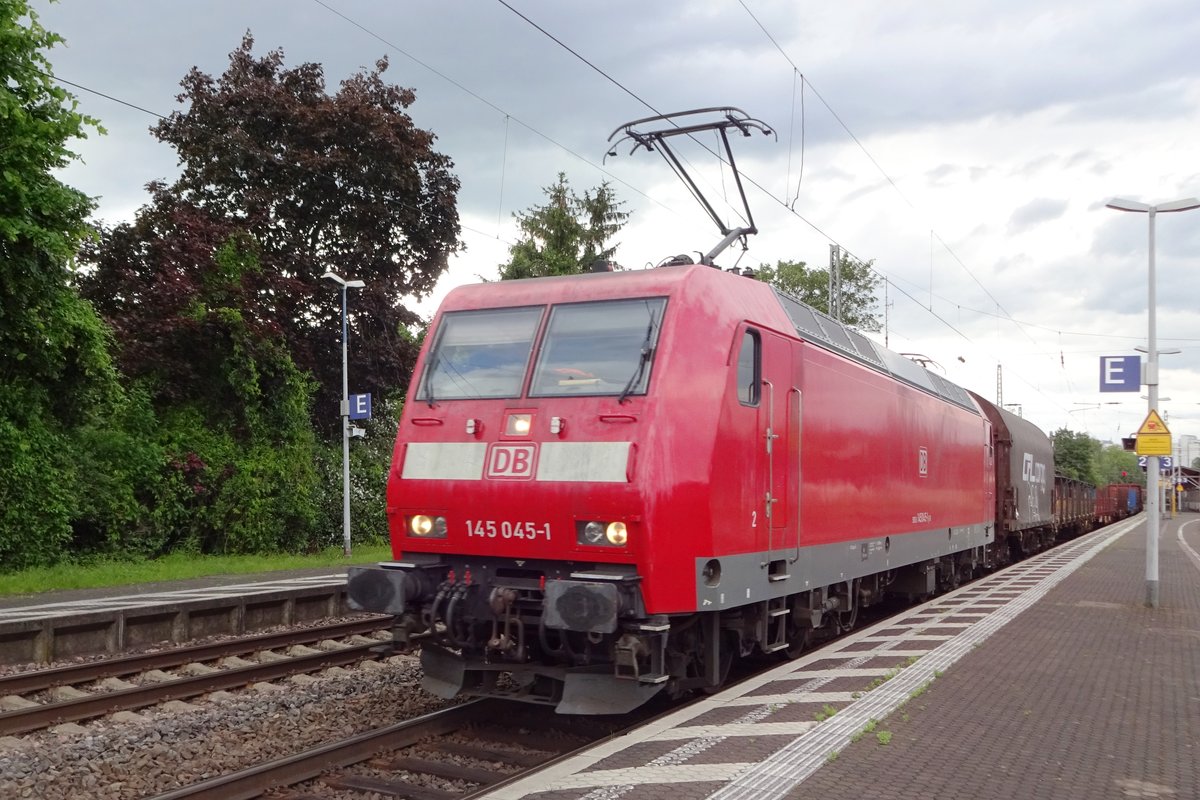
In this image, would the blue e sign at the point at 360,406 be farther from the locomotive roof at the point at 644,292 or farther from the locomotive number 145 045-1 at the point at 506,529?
the locomotive number 145 045-1 at the point at 506,529

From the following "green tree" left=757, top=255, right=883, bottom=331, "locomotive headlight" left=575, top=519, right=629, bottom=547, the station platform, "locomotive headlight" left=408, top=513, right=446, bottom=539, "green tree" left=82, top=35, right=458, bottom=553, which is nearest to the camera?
the station platform

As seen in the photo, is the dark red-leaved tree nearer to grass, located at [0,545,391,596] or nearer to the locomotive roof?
grass, located at [0,545,391,596]

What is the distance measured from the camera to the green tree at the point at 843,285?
5762 cm

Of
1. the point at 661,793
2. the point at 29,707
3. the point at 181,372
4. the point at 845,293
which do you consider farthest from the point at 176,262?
the point at 845,293

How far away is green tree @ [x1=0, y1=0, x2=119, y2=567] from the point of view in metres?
15.7

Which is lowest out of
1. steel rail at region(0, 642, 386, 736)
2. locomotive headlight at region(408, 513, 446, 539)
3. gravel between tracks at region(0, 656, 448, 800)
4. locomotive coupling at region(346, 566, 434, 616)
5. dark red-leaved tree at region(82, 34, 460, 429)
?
gravel between tracks at region(0, 656, 448, 800)

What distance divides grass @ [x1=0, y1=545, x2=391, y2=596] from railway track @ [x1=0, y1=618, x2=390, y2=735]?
23.1 feet

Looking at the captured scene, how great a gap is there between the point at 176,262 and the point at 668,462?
63.9 ft

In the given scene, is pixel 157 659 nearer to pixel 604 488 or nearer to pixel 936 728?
pixel 604 488

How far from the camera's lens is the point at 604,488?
7211 millimetres

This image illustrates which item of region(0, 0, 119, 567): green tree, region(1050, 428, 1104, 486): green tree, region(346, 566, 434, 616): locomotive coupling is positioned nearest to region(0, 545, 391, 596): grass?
region(0, 0, 119, 567): green tree

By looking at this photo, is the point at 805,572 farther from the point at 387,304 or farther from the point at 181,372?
the point at 387,304

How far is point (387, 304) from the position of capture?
27.8 m

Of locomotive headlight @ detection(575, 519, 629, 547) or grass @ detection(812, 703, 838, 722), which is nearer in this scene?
locomotive headlight @ detection(575, 519, 629, 547)
